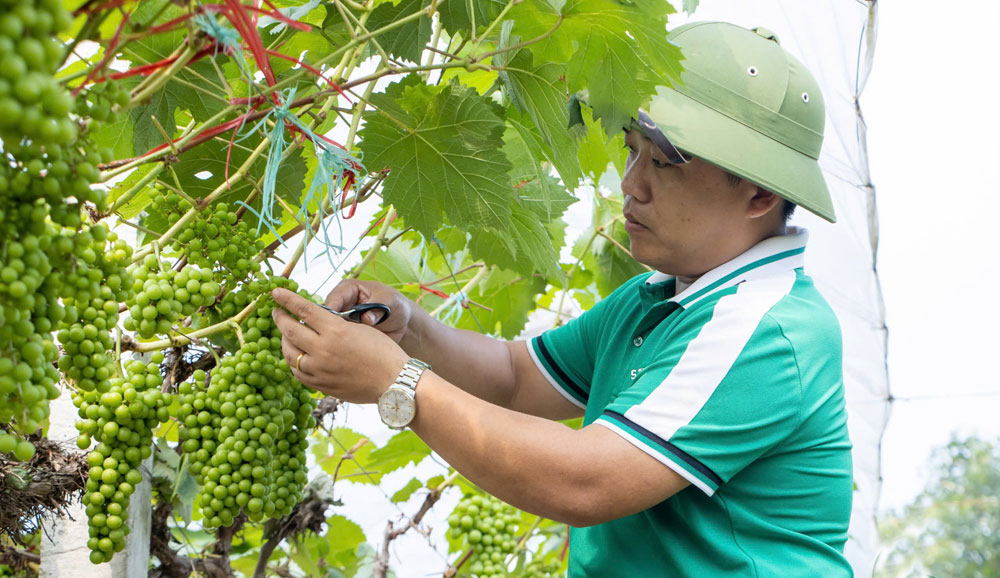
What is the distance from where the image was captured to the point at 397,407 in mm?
980

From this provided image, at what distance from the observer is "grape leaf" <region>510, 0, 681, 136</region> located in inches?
36.3

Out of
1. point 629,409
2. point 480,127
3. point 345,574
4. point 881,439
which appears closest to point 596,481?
point 629,409

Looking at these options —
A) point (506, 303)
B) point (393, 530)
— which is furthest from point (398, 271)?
point (393, 530)

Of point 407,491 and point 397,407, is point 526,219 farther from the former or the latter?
point 407,491

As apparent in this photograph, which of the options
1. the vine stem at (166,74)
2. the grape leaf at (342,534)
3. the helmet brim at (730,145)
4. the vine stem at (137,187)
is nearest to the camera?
the vine stem at (166,74)

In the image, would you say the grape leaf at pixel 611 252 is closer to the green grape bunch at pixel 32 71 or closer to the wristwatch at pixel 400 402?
the wristwatch at pixel 400 402

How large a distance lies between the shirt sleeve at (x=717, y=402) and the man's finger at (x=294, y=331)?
342 mm

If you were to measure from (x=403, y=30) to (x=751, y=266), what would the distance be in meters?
0.53

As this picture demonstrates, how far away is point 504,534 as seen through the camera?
201 cm

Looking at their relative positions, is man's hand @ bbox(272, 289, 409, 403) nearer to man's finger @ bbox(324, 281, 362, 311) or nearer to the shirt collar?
man's finger @ bbox(324, 281, 362, 311)

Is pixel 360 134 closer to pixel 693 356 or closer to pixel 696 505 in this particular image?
pixel 693 356

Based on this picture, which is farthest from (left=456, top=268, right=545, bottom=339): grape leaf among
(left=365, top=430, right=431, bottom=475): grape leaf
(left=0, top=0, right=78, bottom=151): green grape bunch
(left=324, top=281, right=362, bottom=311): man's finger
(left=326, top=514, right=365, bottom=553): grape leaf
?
(left=0, top=0, right=78, bottom=151): green grape bunch

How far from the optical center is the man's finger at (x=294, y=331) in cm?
97

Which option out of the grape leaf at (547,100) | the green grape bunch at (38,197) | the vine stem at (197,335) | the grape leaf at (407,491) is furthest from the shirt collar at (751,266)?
the grape leaf at (407,491)
